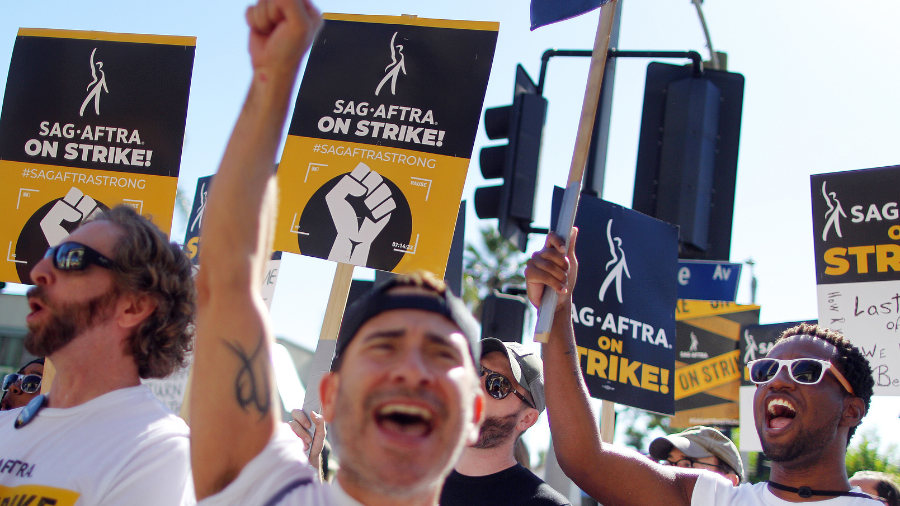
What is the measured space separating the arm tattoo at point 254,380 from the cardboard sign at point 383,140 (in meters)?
2.17

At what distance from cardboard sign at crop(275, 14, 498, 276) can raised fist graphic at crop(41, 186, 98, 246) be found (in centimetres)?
112

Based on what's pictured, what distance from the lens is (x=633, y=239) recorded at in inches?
175

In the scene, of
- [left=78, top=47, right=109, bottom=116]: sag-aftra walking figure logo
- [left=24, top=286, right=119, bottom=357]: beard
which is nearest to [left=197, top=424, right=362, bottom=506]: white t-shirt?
[left=24, top=286, right=119, bottom=357]: beard

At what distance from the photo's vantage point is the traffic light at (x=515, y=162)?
5.45m

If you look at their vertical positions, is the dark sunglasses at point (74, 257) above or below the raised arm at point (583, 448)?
above

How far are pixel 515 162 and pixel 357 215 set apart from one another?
1967 millimetres

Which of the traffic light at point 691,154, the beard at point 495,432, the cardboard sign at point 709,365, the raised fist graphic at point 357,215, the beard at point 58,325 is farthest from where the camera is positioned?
the cardboard sign at point 709,365

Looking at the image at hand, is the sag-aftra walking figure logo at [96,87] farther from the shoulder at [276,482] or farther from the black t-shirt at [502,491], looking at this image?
the shoulder at [276,482]

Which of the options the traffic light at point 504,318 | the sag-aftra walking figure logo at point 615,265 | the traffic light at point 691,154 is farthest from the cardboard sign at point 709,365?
the sag-aftra walking figure logo at point 615,265

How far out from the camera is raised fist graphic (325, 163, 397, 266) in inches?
146

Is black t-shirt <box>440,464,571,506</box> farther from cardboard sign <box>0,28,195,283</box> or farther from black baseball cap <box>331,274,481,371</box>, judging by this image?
cardboard sign <box>0,28,195,283</box>

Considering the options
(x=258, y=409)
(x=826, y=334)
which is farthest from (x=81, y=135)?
(x=826, y=334)

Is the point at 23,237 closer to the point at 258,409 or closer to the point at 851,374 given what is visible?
the point at 258,409

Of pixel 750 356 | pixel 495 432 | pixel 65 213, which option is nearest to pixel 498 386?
pixel 495 432
